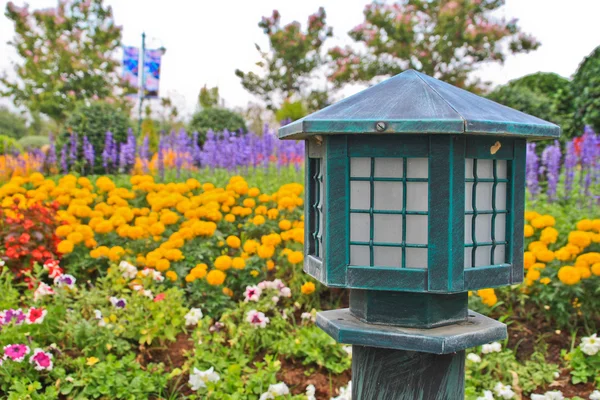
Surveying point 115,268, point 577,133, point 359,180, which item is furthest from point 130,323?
point 577,133

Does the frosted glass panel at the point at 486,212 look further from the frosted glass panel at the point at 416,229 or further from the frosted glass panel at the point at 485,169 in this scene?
the frosted glass panel at the point at 416,229

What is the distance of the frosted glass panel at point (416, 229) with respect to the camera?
163 cm

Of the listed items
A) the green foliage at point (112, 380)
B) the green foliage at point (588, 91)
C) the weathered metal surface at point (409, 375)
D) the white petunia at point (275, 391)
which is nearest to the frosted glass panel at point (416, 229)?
the weathered metal surface at point (409, 375)

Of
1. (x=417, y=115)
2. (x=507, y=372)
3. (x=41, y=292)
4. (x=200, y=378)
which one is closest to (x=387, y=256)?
(x=417, y=115)

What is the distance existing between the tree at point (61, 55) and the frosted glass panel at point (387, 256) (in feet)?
68.7

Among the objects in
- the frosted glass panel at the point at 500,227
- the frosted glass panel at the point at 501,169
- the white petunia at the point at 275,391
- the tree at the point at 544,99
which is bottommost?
the white petunia at the point at 275,391

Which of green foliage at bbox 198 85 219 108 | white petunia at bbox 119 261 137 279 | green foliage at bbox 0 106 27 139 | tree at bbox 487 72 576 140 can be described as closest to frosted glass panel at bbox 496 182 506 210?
white petunia at bbox 119 261 137 279

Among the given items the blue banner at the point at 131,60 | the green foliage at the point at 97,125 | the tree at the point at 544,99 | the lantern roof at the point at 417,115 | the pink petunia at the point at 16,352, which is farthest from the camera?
the blue banner at the point at 131,60

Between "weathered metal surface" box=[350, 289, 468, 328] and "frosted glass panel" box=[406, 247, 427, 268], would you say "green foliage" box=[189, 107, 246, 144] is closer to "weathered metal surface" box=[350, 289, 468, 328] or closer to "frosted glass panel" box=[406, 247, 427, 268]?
"weathered metal surface" box=[350, 289, 468, 328]

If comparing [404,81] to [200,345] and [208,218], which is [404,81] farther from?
[208,218]

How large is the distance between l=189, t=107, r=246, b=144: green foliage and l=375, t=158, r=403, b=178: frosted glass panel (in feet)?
29.7

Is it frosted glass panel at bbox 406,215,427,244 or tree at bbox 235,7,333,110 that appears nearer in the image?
frosted glass panel at bbox 406,215,427,244

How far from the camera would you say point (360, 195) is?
1666 millimetres

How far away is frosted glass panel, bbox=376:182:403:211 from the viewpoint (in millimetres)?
1642
